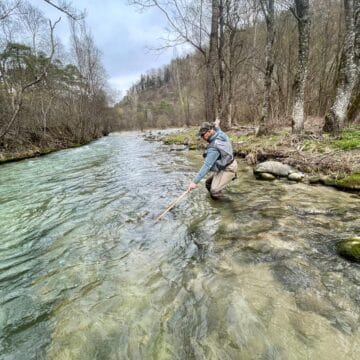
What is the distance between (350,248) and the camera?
9.66ft

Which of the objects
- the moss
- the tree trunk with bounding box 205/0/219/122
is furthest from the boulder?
the tree trunk with bounding box 205/0/219/122

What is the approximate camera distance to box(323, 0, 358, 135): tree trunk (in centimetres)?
737

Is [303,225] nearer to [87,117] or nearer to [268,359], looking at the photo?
[268,359]

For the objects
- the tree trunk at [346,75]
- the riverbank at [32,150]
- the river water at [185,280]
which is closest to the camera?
the river water at [185,280]

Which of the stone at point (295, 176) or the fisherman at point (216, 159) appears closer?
the fisherman at point (216, 159)

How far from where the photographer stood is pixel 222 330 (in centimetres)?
219

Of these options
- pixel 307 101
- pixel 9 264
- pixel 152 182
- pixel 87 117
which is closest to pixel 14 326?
pixel 9 264

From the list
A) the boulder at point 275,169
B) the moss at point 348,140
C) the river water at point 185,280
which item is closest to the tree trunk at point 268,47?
the moss at point 348,140

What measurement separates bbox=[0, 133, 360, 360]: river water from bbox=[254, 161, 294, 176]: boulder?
1.09m

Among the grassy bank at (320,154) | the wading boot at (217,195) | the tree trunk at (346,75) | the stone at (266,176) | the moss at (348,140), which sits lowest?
the wading boot at (217,195)

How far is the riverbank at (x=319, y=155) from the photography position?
17.8 ft

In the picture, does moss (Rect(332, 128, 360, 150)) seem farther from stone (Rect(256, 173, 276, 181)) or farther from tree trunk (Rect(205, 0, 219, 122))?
tree trunk (Rect(205, 0, 219, 122))

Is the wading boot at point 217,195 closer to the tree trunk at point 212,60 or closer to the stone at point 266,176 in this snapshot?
the stone at point 266,176

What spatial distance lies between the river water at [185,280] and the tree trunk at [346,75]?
154 inches
